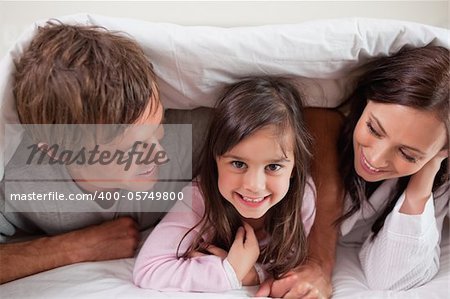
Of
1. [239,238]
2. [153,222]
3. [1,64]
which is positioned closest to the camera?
Result: [1,64]

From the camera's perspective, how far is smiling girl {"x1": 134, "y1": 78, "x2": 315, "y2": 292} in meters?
0.84

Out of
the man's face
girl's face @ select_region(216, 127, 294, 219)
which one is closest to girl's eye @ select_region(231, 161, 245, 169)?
girl's face @ select_region(216, 127, 294, 219)

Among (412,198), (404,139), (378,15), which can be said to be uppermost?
(378,15)

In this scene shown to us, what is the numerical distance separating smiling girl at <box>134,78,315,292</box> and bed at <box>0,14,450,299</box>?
0.09 ft

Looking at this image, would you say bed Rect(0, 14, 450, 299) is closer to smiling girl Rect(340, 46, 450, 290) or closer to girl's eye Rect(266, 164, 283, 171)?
smiling girl Rect(340, 46, 450, 290)

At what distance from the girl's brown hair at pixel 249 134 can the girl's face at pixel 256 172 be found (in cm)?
1

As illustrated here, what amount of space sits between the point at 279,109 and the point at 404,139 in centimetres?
18

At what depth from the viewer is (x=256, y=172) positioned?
0.84 m

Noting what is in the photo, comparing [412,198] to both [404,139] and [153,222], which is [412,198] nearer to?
[404,139]

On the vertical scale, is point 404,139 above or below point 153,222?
above

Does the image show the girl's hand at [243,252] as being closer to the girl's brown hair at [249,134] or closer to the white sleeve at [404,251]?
the girl's brown hair at [249,134]

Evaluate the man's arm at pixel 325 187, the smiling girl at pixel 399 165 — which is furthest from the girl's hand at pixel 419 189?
the man's arm at pixel 325 187

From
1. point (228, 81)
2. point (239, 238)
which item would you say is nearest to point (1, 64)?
point (228, 81)

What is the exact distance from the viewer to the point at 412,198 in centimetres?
95
